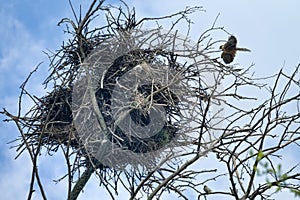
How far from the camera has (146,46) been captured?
2.28 metres

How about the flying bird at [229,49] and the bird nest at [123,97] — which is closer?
the bird nest at [123,97]

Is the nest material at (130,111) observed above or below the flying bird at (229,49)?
below

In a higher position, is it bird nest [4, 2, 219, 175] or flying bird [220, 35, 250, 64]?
flying bird [220, 35, 250, 64]

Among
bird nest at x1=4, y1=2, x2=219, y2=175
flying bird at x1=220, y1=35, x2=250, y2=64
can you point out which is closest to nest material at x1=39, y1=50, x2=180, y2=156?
bird nest at x1=4, y1=2, x2=219, y2=175

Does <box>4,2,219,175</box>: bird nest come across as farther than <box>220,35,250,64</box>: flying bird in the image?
No

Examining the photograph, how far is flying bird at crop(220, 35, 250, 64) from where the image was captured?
248 centimetres

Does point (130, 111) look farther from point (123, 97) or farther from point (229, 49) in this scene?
point (229, 49)

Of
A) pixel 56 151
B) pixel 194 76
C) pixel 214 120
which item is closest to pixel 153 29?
pixel 194 76

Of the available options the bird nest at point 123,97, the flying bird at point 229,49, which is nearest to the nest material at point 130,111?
the bird nest at point 123,97

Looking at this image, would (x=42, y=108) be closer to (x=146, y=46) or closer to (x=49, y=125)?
(x=49, y=125)

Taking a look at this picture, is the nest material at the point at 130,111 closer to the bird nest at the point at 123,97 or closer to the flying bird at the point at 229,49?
the bird nest at the point at 123,97

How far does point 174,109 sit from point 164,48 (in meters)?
0.27

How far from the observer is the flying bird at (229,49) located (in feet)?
8.14

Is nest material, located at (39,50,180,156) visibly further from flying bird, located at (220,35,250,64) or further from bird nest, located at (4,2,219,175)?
flying bird, located at (220,35,250,64)
